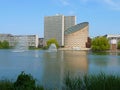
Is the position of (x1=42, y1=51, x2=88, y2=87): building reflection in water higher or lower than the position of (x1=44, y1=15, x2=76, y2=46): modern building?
lower

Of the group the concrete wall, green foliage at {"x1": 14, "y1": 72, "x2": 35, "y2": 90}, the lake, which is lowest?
the lake

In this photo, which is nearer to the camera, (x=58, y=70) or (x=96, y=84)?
(x=96, y=84)

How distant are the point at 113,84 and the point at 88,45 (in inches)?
5270

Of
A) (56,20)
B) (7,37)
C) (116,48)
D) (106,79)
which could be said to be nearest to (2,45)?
(7,37)

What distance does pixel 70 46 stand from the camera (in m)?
147

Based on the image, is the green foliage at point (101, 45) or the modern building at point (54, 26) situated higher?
the modern building at point (54, 26)

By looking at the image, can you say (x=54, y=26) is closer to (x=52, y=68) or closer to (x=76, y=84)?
(x=52, y=68)

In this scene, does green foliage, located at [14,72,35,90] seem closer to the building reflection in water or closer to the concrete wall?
the building reflection in water

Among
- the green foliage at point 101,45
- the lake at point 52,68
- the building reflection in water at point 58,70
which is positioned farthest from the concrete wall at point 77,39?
the building reflection in water at point 58,70

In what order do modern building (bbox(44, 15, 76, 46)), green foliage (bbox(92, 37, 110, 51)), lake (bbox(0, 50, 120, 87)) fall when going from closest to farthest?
lake (bbox(0, 50, 120, 87))
green foliage (bbox(92, 37, 110, 51))
modern building (bbox(44, 15, 76, 46))

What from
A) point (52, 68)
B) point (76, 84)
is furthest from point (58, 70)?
point (76, 84)

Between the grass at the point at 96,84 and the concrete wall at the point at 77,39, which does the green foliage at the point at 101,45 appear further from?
the grass at the point at 96,84

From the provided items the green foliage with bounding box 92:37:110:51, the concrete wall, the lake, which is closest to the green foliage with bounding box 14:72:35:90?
the lake

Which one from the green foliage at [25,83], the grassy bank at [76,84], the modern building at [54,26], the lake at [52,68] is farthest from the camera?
the modern building at [54,26]
